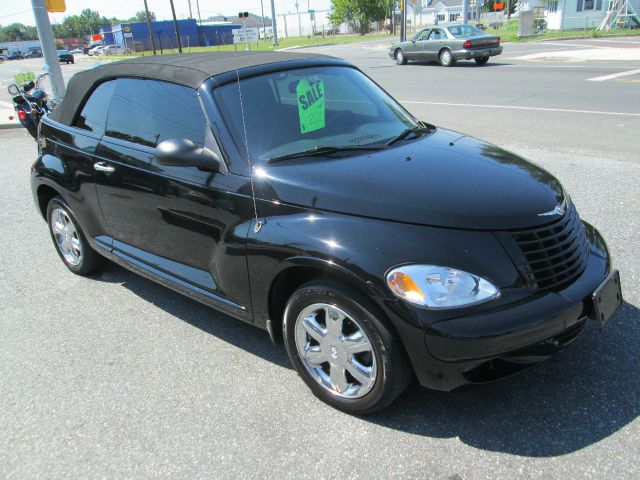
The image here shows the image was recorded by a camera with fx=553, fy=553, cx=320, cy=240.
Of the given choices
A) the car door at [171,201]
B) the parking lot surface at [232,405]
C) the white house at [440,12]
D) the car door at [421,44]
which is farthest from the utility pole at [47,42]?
the white house at [440,12]

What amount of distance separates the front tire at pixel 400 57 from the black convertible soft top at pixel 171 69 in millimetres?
21691

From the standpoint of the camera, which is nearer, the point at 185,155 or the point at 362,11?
the point at 185,155

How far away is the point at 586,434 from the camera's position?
2.53 meters

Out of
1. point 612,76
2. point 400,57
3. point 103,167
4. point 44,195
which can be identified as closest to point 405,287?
point 103,167

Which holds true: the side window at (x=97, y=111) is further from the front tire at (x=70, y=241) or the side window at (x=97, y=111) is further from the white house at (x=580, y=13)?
the white house at (x=580, y=13)

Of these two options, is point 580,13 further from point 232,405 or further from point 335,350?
point 232,405

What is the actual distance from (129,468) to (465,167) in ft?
7.41

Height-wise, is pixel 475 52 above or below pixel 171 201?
below

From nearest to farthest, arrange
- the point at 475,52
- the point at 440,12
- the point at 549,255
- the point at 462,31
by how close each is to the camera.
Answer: the point at 549,255
the point at 475,52
the point at 462,31
the point at 440,12

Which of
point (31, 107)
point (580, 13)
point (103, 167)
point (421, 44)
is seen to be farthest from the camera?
point (580, 13)

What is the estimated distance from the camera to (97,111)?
13.6ft

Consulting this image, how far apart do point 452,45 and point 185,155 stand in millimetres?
20950

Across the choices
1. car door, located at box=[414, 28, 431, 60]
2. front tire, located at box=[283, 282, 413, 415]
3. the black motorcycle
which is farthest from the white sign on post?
car door, located at box=[414, 28, 431, 60]

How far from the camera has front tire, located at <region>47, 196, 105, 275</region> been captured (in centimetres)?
455
